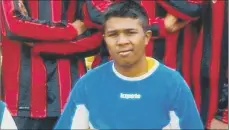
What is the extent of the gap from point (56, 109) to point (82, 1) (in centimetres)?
61

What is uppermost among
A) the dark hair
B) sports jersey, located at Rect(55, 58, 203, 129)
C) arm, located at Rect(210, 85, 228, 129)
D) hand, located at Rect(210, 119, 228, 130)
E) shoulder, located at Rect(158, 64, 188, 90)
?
the dark hair

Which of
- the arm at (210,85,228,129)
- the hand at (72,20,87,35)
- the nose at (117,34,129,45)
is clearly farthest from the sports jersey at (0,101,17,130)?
the arm at (210,85,228,129)

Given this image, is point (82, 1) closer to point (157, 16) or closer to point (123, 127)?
point (157, 16)

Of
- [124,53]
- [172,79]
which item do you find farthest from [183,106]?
[124,53]

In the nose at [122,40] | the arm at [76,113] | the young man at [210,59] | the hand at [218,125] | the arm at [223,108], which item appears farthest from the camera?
the hand at [218,125]

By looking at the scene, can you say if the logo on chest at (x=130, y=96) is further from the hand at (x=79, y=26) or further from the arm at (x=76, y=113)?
the hand at (x=79, y=26)

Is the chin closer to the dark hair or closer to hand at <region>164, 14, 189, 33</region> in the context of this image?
the dark hair

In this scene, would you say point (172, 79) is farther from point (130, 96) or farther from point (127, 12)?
point (127, 12)

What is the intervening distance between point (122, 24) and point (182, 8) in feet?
2.85

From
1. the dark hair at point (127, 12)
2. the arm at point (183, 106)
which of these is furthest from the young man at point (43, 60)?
the arm at point (183, 106)

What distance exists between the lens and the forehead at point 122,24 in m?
3.10

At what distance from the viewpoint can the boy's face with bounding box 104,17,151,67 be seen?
120 inches

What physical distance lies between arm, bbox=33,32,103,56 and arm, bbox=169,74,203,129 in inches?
36.4

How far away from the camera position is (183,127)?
309 centimetres
